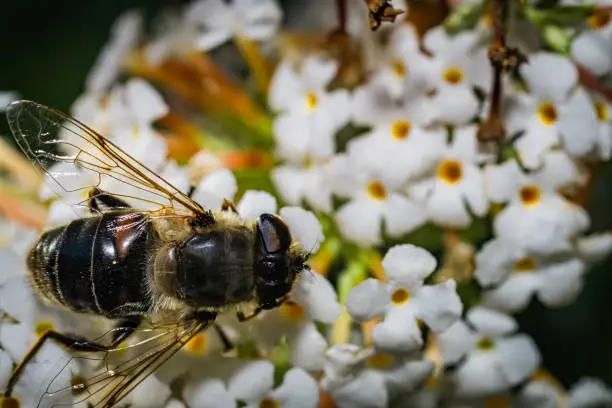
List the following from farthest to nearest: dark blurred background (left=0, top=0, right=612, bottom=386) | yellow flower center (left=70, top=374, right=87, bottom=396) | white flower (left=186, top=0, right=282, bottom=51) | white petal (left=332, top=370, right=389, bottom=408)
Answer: dark blurred background (left=0, top=0, right=612, bottom=386) < white flower (left=186, top=0, right=282, bottom=51) < white petal (left=332, top=370, right=389, bottom=408) < yellow flower center (left=70, top=374, right=87, bottom=396)

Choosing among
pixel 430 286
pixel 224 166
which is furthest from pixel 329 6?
pixel 430 286

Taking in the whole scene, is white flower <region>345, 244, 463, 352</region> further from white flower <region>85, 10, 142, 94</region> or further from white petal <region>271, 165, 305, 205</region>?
white flower <region>85, 10, 142, 94</region>

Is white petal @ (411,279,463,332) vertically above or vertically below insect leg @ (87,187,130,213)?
below

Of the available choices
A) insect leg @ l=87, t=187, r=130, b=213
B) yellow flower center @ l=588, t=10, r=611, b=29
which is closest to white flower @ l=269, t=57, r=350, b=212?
insect leg @ l=87, t=187, r=130, b=213

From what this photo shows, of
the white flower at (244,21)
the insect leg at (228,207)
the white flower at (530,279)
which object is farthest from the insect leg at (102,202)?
the white flower at (530,279)

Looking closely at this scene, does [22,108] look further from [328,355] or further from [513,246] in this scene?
[513,246]

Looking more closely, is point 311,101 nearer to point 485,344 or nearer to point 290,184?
point 290,184
